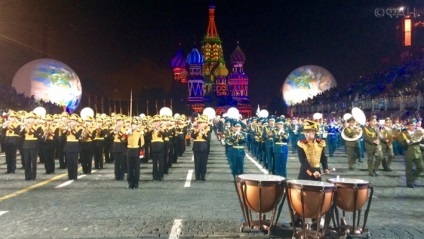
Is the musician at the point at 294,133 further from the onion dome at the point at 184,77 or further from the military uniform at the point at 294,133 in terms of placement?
the onion dome at the point at 184,77

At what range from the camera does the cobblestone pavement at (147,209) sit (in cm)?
793

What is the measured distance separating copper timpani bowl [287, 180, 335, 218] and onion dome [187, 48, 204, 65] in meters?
115

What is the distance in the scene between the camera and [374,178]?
50.6 feet

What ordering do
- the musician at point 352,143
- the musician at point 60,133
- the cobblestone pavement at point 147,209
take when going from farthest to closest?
the musician at point 352,143 → the musician at point 60,133 → the cobblestone pavement at point 147,209

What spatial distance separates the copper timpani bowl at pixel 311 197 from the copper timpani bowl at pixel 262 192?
11.6 inches

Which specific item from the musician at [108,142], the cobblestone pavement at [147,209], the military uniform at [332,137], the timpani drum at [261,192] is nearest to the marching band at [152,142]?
the musician at [108,142]

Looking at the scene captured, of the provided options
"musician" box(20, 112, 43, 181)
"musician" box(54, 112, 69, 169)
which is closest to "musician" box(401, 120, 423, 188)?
"musician" box(20, 112, 43, 181)

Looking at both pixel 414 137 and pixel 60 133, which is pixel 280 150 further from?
pixel 60 133

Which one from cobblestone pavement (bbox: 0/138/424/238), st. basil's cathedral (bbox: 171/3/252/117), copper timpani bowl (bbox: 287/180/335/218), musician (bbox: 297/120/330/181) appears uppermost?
st. basil's cathedral (bbox: 171/3/252/117)

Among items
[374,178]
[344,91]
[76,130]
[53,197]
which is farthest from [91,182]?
[344,91]

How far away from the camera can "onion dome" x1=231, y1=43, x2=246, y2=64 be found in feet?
423

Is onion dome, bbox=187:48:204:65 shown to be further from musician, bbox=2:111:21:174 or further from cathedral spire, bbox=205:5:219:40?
musician, bbox=2:111:21:174

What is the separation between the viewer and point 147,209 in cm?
988

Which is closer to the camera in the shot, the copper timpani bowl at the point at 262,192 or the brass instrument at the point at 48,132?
the copper timpani bowl at the point at 262,192
